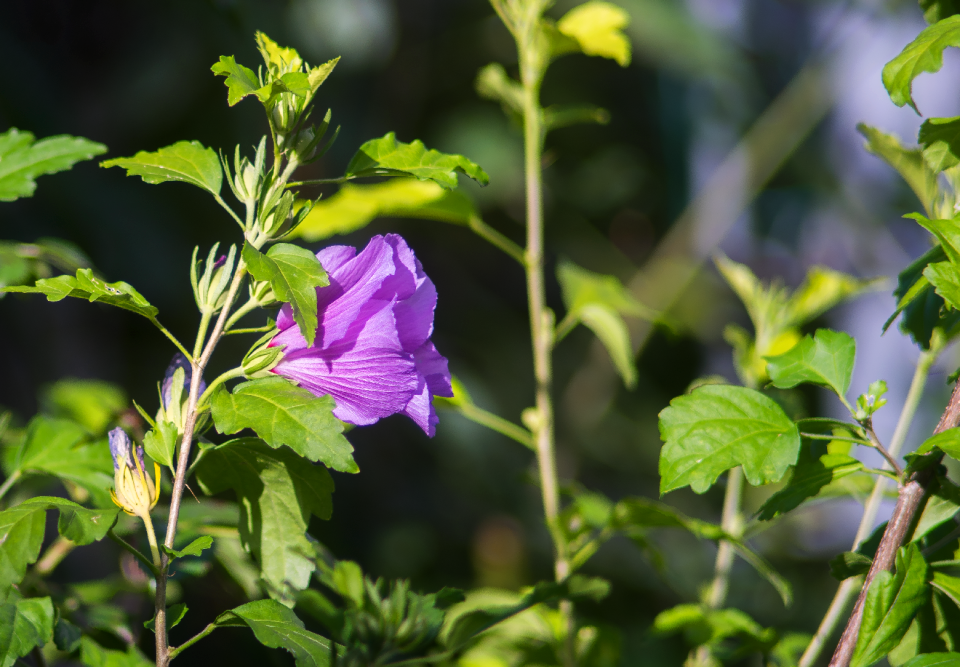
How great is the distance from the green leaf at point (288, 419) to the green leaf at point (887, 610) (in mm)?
263

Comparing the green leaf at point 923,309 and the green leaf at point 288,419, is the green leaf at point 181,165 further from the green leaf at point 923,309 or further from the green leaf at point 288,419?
the green leaf at point 923,309

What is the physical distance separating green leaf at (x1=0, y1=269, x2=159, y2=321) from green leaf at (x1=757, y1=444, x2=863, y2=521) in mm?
348

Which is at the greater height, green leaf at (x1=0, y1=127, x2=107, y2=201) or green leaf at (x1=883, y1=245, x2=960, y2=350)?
green leaf at (x1=883, y1=245, x2=960, y2=350)

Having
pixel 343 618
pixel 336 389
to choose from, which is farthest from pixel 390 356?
pixel 343 618

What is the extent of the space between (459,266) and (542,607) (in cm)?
130

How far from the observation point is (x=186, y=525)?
55 centimetres

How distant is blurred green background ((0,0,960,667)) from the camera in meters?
1.41

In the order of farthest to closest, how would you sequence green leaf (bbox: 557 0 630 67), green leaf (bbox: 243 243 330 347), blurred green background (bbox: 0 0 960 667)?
blurred green background (bbox: 0 0 960 667) < green leaf (bbox: 557 0 630 67) < green leaf (bbox: 243 243 330 347)

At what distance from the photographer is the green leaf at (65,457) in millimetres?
484

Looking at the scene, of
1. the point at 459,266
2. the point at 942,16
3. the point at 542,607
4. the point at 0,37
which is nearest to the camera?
the point at 942,16

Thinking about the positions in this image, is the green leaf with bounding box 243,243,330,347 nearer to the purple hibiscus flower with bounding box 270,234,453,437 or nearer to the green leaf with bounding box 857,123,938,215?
the purple hibiscus flower with bounding box 270,234,453,437

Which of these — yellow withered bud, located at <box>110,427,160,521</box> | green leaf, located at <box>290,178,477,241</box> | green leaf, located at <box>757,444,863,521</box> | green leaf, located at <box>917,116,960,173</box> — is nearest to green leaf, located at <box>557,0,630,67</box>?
green leaf, located at <box>290,178,477,241</box>

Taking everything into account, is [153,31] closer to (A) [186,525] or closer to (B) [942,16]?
(A) [186,525]

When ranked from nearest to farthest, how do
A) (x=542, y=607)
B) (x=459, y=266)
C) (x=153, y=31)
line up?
(x=542, y=607) < (x=153, y=31) < (x=459, y=266)
